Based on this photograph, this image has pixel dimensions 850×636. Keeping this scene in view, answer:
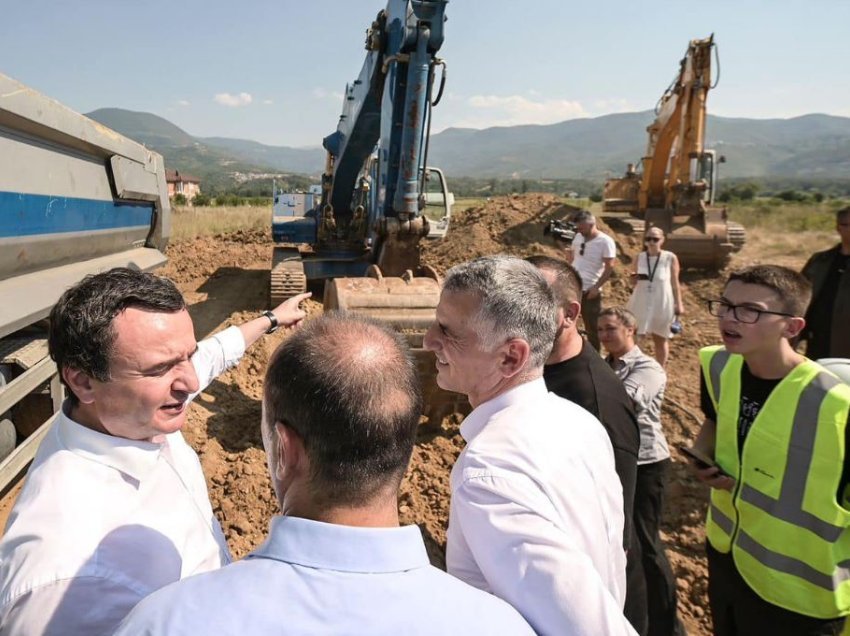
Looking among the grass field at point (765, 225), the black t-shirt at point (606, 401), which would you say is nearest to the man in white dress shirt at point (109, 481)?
the black t-shirt at point (606, 401)

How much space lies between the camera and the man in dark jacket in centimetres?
378

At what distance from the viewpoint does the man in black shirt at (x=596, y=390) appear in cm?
222

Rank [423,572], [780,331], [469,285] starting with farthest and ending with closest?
[780,331] < [469,285] < [423,572]

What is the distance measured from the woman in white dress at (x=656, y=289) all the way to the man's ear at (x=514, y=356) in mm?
4893

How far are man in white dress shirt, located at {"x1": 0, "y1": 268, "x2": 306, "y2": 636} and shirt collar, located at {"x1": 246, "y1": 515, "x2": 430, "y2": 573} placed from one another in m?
0.52


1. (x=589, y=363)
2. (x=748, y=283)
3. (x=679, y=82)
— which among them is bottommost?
(x=589, y=363)

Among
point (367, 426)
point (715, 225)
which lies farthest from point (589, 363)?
point (715, 225)

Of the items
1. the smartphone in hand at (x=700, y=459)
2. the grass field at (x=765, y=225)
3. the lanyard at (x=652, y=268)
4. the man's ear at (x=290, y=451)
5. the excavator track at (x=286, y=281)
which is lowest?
the grass field at (x=765, y=225)

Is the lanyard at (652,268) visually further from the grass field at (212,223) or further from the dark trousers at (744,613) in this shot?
the grass field at (212,223)

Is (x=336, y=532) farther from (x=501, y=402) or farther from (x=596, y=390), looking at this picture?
(x=596, y=390)

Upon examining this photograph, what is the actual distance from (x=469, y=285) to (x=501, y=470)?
59cm

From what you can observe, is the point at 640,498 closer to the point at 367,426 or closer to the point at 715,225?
the point at 367,426

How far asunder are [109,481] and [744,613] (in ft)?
7.69

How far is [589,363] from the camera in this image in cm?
232
